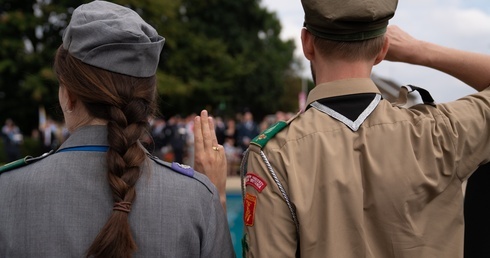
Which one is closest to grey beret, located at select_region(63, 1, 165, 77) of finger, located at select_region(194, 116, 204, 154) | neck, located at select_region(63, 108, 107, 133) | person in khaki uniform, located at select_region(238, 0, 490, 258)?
neck, located at select_region(63, 108, 107, 133)

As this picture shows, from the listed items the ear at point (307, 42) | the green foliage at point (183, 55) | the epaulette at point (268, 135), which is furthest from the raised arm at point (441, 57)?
the green foliage at point (183, 55)

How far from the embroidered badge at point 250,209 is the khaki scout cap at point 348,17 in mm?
534

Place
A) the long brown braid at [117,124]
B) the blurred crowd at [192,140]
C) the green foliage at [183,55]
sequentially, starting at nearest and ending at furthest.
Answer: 1. the long brown braid at [117,124]
2. the blurred crowd at [192,140]
3. the green foliage at [183,55]

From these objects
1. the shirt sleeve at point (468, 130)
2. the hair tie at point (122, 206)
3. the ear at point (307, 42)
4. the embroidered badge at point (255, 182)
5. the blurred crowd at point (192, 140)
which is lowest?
the hair tie at point (122, 206)

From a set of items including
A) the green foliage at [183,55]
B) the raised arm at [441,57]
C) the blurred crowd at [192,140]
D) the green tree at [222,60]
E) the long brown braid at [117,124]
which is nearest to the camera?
the long brown braid at [117,124]

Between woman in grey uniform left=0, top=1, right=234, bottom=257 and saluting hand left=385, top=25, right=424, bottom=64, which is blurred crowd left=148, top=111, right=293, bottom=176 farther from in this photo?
woman in grey uniform left=0, top=1, right=234, bottom=257

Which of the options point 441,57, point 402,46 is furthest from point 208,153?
point 441,57

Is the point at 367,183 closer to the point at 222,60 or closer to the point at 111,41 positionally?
the point at 111,41

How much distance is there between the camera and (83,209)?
1643mm

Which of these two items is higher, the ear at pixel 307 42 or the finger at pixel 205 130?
the ear at pixel 307 42

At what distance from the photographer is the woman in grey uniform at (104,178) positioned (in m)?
1.63

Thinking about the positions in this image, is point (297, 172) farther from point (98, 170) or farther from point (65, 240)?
point (65, 240)

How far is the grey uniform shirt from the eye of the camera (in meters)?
1.63

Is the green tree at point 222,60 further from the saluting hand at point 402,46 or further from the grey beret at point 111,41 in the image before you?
the grey beret at point 111,41
